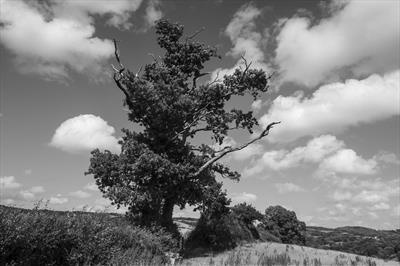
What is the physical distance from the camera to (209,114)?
28031 mm

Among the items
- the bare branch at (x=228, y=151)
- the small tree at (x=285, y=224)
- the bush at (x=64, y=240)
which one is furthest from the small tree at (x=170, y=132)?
the small tree at (x=285, y=224)

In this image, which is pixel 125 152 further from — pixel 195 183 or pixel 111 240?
pixel 111 240

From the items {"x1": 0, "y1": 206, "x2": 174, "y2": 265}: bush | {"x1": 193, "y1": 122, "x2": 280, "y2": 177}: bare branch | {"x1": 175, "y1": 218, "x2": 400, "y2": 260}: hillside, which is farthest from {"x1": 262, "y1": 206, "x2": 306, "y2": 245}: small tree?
{"x1": 0, "y1": 206, "x2": 174, "y2": 265}: bush

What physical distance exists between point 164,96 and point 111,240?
→ 12.7 metres

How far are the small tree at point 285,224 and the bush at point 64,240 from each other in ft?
199

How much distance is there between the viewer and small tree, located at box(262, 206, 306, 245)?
72812 millimetres

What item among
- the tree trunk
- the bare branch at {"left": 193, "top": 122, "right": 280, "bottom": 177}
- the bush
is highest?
the bare branch at {"left": 193, "top": 122, "right": 280, "bottom": 177}

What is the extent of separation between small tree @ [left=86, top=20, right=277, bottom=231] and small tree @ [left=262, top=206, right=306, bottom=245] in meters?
48.4

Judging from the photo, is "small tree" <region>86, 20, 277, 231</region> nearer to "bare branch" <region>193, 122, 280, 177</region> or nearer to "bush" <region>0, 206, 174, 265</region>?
"bare branch" <region>193, 122, 280, 177</region>

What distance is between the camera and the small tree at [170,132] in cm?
2359

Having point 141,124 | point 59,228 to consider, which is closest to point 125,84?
point 141,124

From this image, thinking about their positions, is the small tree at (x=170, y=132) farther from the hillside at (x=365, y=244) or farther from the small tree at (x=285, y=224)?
the small tree at (x=285, y=224)

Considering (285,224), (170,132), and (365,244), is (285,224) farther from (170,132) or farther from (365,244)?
(170,132)

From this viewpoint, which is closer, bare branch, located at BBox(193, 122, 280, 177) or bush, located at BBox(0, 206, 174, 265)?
bush, located at BBox(0, 206, 174, 265)
